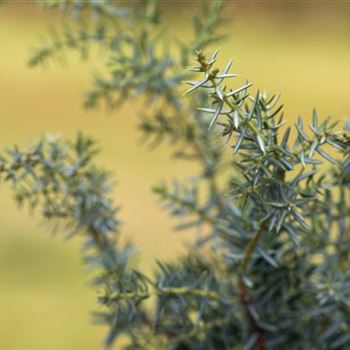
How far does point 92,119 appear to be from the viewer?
279 cm

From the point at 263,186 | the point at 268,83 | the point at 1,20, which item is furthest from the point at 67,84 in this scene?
the point at 263,186

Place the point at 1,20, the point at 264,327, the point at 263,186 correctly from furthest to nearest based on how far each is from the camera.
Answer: the point at 1,20
the point at 264,327
the point at 263,186

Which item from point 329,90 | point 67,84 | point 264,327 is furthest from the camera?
point 67,84

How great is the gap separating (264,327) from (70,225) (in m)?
0.12

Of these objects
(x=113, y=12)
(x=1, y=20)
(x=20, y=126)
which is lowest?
(x=113, y=12)

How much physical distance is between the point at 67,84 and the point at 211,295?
9.04 feet

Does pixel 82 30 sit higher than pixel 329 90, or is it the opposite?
pixel 329 90

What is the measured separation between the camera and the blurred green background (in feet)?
5.51

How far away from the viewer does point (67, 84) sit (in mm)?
3156

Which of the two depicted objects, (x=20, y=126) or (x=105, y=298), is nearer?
(x=105, y=298)

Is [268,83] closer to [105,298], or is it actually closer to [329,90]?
[329,90]

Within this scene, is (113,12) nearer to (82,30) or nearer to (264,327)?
(82,30)

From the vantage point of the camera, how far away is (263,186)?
37 centimetres

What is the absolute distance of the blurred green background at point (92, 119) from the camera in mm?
1681
